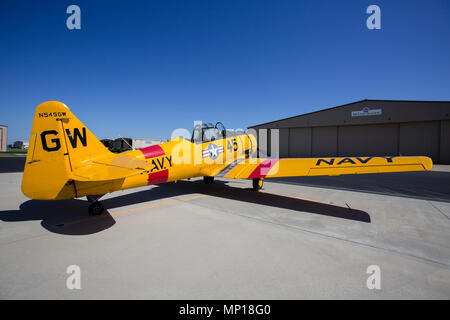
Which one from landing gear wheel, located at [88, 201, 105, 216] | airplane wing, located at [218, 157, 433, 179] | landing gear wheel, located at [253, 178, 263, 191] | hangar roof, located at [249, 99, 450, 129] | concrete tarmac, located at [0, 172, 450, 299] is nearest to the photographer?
concrete tarmac, located at [0, 172, 450, 299]

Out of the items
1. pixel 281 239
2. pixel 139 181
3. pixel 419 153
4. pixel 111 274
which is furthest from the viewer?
pixel 419 153

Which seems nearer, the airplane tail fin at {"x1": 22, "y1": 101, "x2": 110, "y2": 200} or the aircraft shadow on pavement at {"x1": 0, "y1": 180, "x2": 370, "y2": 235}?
the airplane tail fin at {"x1": 22, "y1": 101, "x2": 110, "y2": 200}

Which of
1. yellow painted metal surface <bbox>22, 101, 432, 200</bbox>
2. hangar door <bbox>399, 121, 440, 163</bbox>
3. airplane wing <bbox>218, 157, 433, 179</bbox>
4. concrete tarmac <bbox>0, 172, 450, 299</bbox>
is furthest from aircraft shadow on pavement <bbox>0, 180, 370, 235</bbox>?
hangar door <bbox>399, 121, 440, 163</bbox>

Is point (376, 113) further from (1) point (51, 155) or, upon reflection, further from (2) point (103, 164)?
(1) point (51, 155)

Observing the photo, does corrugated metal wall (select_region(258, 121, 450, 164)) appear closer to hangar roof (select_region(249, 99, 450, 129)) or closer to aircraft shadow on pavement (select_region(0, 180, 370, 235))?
hangar roof (select_region(249, 99, 450, 129))

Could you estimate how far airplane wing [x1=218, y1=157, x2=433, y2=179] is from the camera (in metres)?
5.07

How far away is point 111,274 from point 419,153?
1112 inches

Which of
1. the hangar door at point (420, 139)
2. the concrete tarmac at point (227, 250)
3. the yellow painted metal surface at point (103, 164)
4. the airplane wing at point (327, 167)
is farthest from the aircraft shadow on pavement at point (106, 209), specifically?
the hangar door at point (420, 139)

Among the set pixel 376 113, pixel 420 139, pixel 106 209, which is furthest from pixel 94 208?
pixel 420 139

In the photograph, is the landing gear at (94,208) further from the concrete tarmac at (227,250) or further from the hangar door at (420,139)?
the hangar door at (420,139)

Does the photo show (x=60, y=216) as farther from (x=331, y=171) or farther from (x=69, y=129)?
(x=331, y=171)
